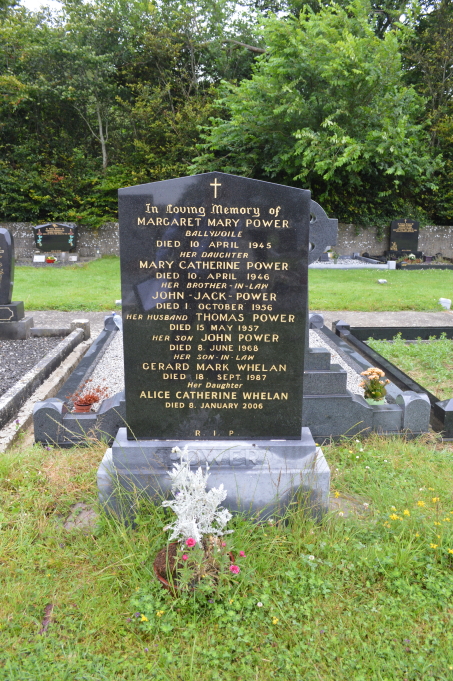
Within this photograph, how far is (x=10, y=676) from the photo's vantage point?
2.04 m

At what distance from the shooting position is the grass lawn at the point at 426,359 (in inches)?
240

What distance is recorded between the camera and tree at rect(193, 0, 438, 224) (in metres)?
16.9

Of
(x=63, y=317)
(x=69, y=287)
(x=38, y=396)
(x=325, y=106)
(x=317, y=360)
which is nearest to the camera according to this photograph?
(x=317, y=360)

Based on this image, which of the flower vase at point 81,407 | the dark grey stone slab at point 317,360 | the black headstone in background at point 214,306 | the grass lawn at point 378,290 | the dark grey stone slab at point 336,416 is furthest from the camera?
the grass lawn at point 378,290

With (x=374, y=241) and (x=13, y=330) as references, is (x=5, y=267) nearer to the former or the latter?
(x=13, y=330)

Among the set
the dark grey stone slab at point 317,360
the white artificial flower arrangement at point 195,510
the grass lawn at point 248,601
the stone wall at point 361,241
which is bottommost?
the grass lawn at point 248,601

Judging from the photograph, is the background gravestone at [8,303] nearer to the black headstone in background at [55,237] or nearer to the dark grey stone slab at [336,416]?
the dark grey stone slab at [336,416]

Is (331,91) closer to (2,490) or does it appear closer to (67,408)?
(67,408)

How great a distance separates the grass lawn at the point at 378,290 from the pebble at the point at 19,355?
5784 mm

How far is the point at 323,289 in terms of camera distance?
43.0 feet

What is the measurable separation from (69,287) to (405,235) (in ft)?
49.8

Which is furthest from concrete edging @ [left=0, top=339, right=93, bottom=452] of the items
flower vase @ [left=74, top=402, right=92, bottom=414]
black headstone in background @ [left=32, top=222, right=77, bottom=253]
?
black headstone in background @ [left=32, top=222, right=77, bottom=253]

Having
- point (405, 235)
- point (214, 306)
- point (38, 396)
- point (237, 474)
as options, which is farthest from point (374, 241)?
point (237, 474)

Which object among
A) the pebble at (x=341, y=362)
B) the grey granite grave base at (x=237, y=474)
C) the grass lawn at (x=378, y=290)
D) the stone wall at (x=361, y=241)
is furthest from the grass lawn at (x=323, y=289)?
Answer: the grey granite grave base at (x=237, y=474)
